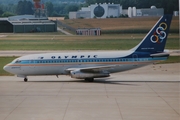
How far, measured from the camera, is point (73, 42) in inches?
2147

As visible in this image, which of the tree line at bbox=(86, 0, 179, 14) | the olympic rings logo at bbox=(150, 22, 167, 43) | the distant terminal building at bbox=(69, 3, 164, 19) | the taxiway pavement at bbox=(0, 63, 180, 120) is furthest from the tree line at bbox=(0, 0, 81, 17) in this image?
the olympic rings logo at bbox=(150, 22, 167, 43)

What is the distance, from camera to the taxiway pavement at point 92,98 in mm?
18739

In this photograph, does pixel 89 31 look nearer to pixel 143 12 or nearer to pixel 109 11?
pixel 109 11

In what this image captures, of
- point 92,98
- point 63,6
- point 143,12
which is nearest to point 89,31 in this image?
point 63,6

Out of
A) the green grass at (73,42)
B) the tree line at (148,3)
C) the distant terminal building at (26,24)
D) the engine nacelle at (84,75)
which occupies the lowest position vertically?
the engine nacelle at (84,75)

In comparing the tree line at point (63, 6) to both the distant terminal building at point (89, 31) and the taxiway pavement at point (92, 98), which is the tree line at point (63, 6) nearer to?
the distant terminal building at point (89, 31)

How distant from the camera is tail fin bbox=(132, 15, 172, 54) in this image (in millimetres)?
32750

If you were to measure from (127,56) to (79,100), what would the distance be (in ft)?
33.1

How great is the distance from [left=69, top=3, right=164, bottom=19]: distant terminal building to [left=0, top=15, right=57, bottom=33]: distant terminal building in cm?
279

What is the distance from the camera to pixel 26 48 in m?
53.1

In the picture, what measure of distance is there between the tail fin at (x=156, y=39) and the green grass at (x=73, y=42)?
19942 mm

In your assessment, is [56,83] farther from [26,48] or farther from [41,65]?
[26,48]

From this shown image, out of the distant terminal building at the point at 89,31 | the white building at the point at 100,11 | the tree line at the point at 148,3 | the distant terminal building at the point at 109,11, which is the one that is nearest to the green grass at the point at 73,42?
the distant terminal building at the point at 89,31

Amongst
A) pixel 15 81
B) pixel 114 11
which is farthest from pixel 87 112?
pixel 114 11
